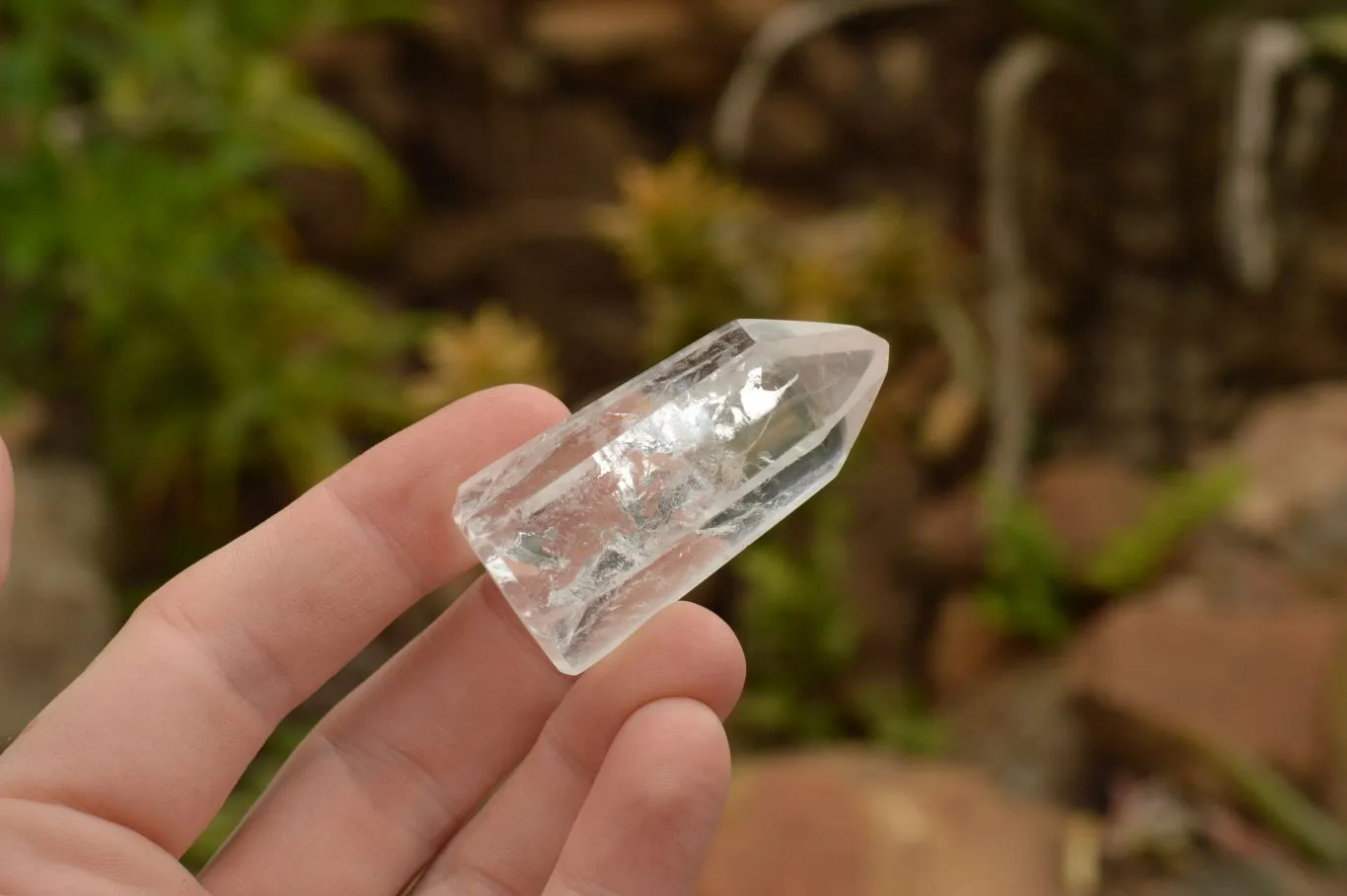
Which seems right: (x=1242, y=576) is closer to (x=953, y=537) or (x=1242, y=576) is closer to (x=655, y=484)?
(x=953, y=537)

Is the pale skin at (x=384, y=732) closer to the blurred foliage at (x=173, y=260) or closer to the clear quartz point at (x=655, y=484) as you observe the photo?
the clear quartz point at (x=655, y=484)

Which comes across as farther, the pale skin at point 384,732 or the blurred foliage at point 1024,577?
the blurred foliage at point 1024,577

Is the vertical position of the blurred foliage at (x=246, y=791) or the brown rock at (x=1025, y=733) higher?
the blurred foliage at (x=246, y=791)

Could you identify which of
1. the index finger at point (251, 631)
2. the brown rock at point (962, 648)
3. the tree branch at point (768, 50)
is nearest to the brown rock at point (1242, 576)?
the brown rock at point (962, 648)

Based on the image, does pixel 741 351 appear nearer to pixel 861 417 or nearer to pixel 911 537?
pixel 861 417

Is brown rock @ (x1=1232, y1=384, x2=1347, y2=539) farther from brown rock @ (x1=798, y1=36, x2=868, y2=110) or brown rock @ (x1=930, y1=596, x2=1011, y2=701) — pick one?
brown rock @ (x1=798, y1=36, x2=868, y2=110)

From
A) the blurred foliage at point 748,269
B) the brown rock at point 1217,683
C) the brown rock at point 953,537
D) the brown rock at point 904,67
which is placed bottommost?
the brown rock at point 953,537
